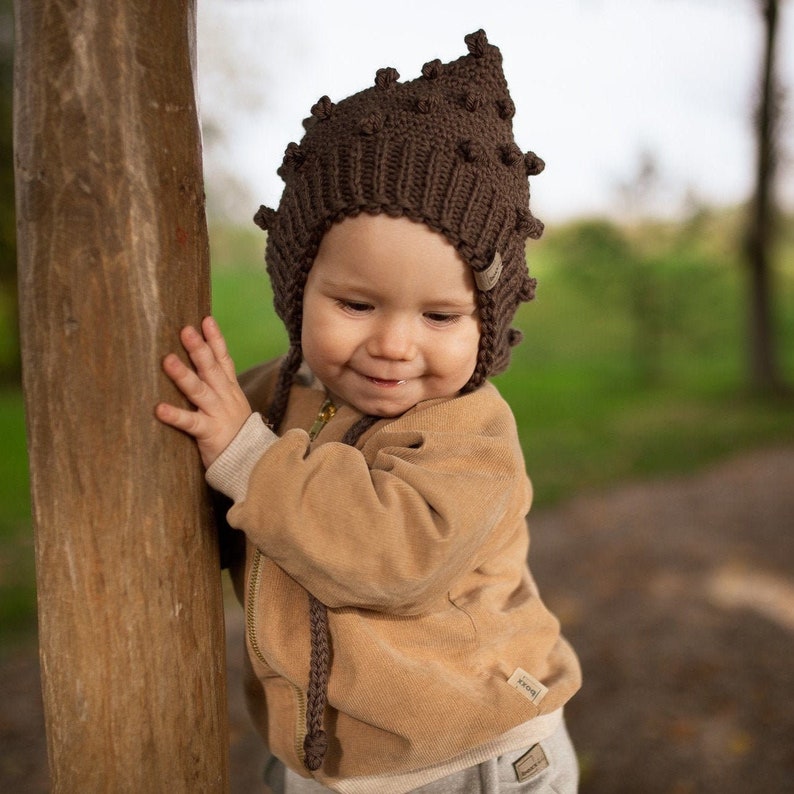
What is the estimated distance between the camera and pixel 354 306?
1862 mm

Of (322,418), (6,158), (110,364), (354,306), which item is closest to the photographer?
(110,364)

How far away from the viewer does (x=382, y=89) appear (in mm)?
1927

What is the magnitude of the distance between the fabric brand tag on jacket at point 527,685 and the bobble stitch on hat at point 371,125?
129 cm

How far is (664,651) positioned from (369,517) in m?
4.05

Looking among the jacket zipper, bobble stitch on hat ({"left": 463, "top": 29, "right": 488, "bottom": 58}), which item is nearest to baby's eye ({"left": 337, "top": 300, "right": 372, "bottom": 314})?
the jacket zipper

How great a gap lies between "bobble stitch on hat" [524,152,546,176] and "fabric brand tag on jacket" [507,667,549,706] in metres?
1.19

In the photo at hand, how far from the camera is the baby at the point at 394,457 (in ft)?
5.56

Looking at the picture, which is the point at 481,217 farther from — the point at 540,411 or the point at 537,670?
the point at 540,411

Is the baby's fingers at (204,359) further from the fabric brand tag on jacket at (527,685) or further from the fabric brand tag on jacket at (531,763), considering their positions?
the fabric brand tag on jacket at (531,763)

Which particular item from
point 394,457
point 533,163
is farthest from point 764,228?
point 394,457

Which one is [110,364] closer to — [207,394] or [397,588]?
[207,394]

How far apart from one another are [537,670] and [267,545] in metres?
0.82

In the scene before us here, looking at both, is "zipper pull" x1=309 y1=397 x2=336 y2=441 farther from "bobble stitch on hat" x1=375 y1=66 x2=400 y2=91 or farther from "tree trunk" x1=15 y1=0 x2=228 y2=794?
"bobble stitch on hat" x1=375 y1=66 x2=400 y2=91

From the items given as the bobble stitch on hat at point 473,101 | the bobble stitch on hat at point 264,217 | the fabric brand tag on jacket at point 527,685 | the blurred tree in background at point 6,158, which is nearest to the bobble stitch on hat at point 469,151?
the bobble stitch on hat at point 473,101
